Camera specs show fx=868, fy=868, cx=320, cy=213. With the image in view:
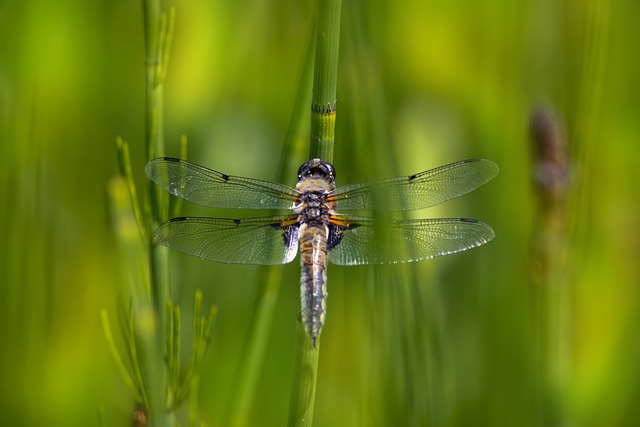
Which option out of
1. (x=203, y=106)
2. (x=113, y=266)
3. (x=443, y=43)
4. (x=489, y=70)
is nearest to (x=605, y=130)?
(x=489, y=70)

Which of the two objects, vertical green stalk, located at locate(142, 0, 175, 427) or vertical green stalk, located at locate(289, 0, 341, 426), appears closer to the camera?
vertical green stalk, located at locate(289, 0, 341, 426)

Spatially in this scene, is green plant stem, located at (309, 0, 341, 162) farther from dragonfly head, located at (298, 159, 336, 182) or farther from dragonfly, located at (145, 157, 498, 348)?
dragonfly, located at (145, 157, 498, 348)

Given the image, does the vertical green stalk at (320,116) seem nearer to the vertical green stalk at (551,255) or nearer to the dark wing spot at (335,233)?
the vertical green stalk at (551,255)

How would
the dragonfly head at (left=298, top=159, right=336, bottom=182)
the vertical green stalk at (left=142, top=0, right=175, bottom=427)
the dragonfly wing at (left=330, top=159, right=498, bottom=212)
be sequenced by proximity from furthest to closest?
the dragonfly wing at (left=330, top=159, right=498, bottom=212) → the dragonfly head at (left=298, top=159, right=336, bottom=182) → the vertical green stalk at (left=142, top=0, right=175, bottom=427)

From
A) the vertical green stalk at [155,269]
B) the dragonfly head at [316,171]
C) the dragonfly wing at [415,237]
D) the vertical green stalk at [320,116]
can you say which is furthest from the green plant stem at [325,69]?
the dragonfly wing at [415,237]

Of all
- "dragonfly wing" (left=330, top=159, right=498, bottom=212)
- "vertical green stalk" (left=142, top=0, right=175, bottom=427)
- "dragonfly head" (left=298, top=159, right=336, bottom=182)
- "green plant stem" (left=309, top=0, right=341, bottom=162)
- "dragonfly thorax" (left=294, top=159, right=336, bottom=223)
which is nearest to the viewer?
"green plant stem" (left=309, top=0, right=341, bottom=162)

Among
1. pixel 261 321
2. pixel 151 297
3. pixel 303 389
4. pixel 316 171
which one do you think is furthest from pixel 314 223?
pixel 303 389

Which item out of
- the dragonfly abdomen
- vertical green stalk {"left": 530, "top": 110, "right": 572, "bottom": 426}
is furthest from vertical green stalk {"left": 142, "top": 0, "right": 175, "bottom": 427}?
vertical green stalk {"left": 530, "top": 110, "right": 572, "bottom": 426}

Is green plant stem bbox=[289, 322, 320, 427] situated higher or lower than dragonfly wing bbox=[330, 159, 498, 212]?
lower
